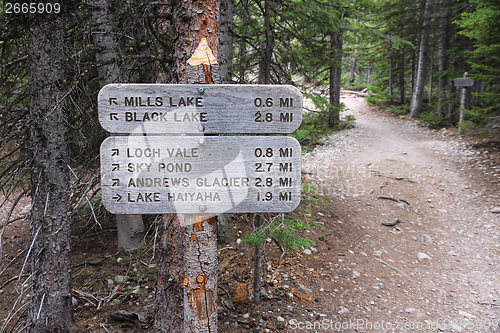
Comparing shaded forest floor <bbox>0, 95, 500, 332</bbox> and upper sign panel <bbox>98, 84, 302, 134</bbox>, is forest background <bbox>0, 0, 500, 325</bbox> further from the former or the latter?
shaded forest floor <bbox>0, 95, 500, 332</bbox>

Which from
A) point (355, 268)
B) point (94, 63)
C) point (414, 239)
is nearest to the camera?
point (94, 63)

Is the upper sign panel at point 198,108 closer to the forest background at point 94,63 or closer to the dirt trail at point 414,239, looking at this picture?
the forest background at point 94,63

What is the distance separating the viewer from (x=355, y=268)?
5.58 meters

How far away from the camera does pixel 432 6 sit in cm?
1552

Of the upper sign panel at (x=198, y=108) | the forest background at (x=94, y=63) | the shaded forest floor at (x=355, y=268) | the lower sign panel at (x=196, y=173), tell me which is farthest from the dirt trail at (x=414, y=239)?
the upper sign panel at (x=198, y=108)

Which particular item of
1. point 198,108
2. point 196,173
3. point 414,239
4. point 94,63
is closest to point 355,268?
point 414,239

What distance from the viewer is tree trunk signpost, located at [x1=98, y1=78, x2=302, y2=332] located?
214 centimetres

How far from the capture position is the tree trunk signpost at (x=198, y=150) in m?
2.14

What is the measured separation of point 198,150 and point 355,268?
4636mm

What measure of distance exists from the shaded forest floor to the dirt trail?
0.08 feet

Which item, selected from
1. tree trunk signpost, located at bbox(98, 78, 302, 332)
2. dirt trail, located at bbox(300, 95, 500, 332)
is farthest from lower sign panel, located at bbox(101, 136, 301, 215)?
dirt trail, located at bbox(300, 95, 500, 332)

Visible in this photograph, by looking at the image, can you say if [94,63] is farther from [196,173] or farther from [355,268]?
[355,268]

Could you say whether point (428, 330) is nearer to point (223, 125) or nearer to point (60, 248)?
point (223, 125)

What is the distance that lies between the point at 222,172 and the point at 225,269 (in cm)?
356
